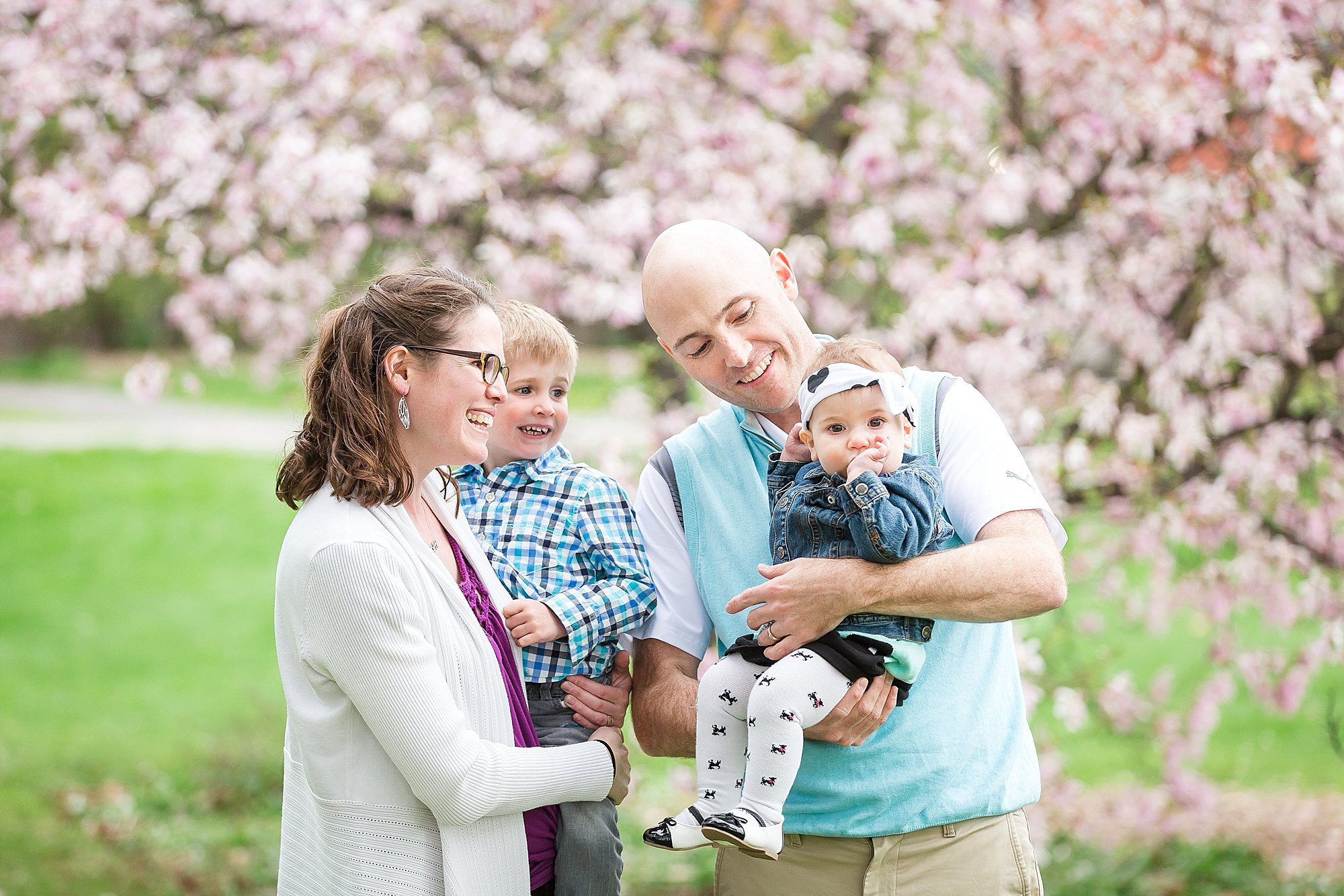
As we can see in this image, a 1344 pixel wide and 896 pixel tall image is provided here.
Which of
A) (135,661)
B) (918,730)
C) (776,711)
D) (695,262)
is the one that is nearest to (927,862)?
(918,730)

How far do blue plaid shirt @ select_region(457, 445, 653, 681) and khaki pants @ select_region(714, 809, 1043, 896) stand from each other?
1.76 ft

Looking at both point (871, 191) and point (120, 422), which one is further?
point (120, 422)

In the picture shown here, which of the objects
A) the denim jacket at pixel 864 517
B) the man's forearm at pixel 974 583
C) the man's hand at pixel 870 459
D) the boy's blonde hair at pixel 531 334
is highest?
the boy's blonde hair at pixel 531 334

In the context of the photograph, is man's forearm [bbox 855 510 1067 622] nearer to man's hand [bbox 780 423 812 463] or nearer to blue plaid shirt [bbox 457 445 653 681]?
man's hand [bbox 780 423 812 463]

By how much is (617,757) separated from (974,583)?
31.2 inches

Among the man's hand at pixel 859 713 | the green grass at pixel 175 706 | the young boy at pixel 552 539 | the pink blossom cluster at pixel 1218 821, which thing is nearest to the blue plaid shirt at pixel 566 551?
Answer: the young boy at pixel 552 539

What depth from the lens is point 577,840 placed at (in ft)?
7.29

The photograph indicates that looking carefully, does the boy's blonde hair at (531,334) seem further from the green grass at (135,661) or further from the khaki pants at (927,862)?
the green grass at (135,661)

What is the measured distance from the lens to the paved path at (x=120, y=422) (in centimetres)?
1534

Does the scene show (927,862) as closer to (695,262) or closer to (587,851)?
(587,851)

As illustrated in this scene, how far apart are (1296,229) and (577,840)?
3671 millimetres

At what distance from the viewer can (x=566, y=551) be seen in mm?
2486

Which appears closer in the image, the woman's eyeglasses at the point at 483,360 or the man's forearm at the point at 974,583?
the man's forearm at the point at 974,583

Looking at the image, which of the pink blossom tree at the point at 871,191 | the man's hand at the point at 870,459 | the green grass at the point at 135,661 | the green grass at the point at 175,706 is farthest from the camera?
the green grass at the point at 135,661
